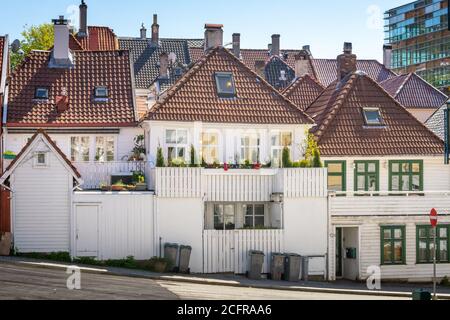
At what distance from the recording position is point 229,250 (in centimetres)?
3144

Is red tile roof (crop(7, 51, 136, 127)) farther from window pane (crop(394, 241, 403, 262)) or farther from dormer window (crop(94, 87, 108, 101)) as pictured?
window pane (crop(394, 241, 403, 262))

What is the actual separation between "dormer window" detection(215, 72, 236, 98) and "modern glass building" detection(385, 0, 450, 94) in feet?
302

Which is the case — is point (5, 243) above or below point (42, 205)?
below

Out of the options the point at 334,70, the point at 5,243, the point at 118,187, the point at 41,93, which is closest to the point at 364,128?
the point at 118,187

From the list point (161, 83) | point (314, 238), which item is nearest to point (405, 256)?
point (314, 238)

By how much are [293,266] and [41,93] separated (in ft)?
43.0

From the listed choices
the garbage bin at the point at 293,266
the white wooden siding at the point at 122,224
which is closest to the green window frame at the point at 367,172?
the garbage bin at the point at 293,266

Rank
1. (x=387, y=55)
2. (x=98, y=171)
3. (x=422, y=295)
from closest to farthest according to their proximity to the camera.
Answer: (x=422, y=295) < (x=98, y=171) < (x=387, y=55)

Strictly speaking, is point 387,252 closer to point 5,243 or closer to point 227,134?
point 227,134

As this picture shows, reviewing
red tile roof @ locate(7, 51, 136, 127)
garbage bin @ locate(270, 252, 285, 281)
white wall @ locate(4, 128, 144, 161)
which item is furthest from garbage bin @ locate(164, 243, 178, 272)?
red tile roof @ locate(7, 51, 136, 127)

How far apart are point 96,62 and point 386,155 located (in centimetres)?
1307

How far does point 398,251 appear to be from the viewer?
112 ft

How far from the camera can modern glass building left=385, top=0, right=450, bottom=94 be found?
417 feet

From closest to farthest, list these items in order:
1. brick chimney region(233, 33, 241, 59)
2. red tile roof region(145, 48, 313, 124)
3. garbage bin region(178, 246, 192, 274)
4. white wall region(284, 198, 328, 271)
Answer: garbage bin region(178, 246, 192, 274)
white wall region(284, 198, 328, 271)
red tile roof region(145, 48, 313, 124)
brick chimney region(233, 33, 241, 59)
